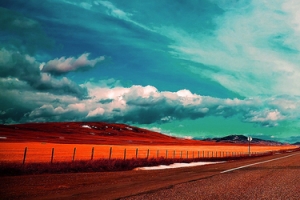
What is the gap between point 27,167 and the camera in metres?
17.2

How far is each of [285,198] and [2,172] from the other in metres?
14.4

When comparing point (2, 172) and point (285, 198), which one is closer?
point (285, 198)

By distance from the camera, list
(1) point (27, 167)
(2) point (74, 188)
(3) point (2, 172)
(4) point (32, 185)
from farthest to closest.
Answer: (1) point (27, 167)
(3) point (2, 172)
(4) point (32, 185)
(2) point (74, 188)

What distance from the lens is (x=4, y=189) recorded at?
9.61m

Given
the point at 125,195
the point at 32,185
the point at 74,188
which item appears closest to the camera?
the point at 125,195

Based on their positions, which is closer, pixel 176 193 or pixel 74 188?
pixel 176 193

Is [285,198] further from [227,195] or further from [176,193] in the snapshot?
[176,193]

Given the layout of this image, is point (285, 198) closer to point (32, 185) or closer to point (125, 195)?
point (125, 195)

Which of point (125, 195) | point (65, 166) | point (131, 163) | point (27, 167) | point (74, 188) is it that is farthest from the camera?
point (131, 163)

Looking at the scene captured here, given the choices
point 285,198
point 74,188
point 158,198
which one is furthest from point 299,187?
point 74,188

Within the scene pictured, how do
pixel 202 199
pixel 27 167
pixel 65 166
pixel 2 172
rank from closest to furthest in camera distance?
1. pixel 202 199
2. pixel 2 172
3. pixel 27 167
4. pixel 65 166

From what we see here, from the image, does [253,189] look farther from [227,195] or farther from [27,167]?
[27,167]

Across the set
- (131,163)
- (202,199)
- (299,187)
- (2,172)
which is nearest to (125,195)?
(202,199)

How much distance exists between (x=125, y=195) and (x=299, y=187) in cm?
625
